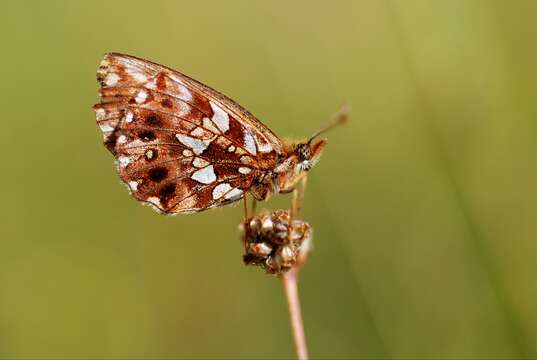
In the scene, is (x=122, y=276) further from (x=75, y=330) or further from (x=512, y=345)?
(x=512, y=345)

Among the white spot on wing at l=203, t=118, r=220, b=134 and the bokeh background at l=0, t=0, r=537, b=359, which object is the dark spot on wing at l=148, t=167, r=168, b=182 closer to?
the white spot on wing at l=203, t=118, r=220, b=134

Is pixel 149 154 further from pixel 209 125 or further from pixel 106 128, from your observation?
pixel 209 125

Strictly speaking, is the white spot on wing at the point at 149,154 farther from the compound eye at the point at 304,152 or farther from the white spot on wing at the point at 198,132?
the compound eye at the point at 304,152

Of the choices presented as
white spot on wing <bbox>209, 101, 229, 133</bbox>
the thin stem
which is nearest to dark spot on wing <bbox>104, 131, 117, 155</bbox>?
white spot on wing <bbox>209, 101, 229, 133</bbox>

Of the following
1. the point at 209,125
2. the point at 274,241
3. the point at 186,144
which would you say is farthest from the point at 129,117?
the point at 274,241

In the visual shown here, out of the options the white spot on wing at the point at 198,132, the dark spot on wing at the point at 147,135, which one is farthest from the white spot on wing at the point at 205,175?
the dark spot on wing at the point at 147,135

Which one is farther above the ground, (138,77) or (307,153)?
(138,77)

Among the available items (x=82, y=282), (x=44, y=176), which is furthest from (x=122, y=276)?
(x=44, y=176)
